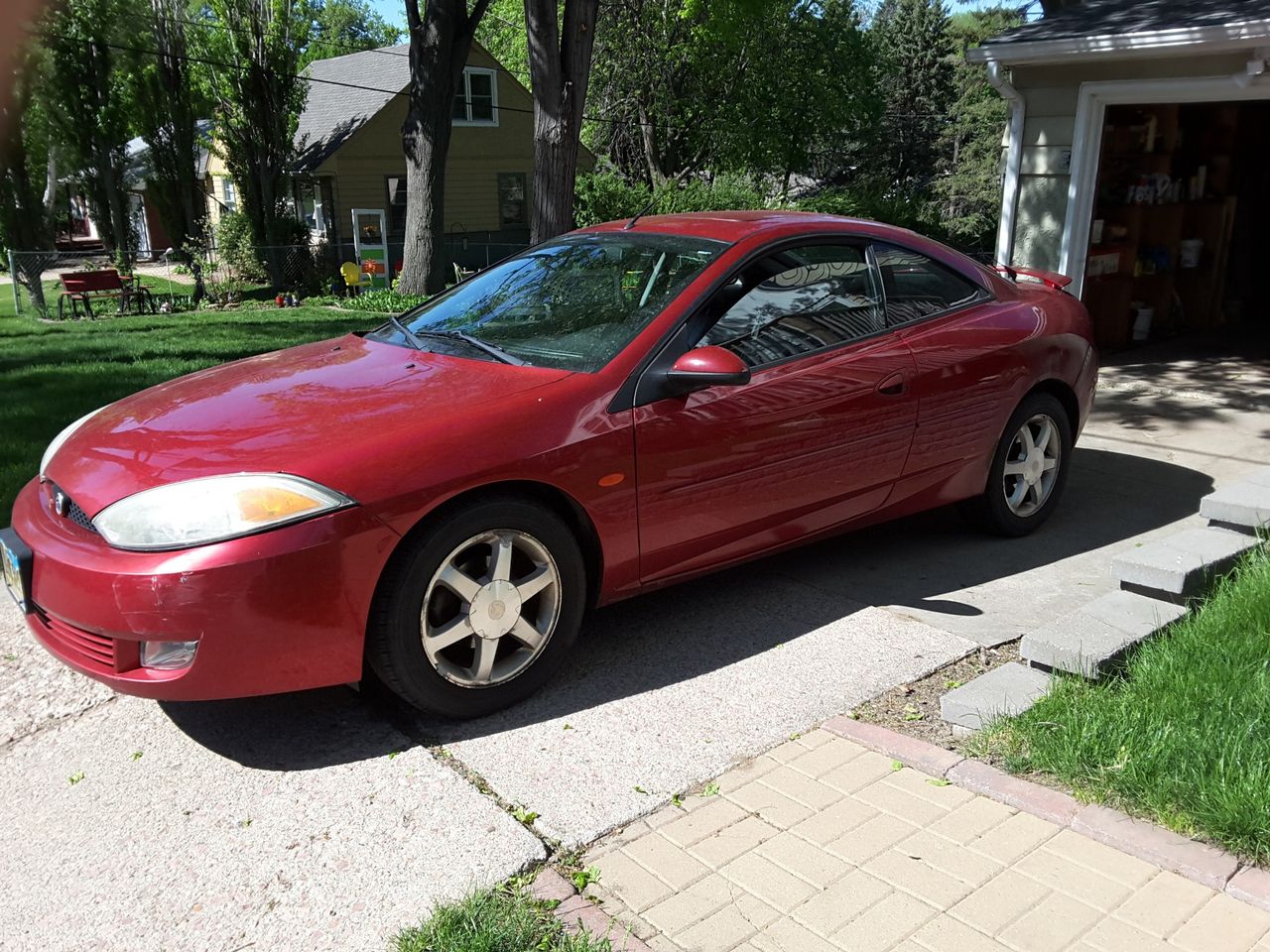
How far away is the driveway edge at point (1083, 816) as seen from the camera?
2.65m

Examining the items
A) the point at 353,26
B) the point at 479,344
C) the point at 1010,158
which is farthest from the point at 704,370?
the point at 353,26

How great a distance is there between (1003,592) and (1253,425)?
13.7ft

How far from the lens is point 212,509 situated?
10.1ft

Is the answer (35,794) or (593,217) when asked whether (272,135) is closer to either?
(593,217)

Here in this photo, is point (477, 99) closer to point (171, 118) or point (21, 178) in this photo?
point (171, 118)

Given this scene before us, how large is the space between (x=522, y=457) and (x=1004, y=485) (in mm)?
2774

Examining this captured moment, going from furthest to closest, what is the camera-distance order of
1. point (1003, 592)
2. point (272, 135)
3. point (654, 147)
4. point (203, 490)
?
point (654, 147) < point (272, 135) < point (1003, 592) < point (203, 490)

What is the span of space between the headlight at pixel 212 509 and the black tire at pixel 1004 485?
325 cm

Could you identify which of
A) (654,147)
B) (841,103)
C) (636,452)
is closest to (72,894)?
(636,452)

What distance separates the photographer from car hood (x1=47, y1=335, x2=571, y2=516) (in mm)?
3217

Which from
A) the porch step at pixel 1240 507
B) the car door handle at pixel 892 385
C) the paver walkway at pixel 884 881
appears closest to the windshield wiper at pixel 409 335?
the car door handle at pixel 892 385

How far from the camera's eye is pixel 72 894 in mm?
2766

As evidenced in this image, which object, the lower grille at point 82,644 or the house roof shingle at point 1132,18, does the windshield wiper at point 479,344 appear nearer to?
the lower grille at point 82,644

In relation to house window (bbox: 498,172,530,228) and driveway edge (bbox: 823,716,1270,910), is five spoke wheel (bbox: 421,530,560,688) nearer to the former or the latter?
driveway edge (bbox: 823,716,1270,910)
